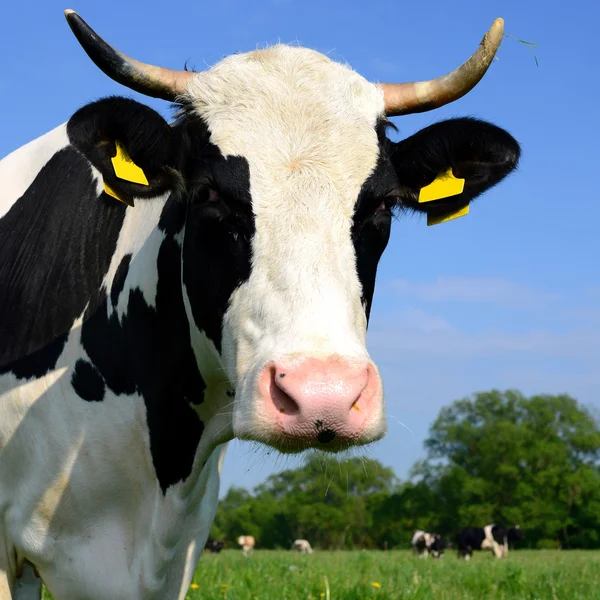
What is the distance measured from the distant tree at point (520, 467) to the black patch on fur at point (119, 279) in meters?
64.4

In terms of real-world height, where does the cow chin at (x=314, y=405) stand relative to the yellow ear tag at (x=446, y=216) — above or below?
below

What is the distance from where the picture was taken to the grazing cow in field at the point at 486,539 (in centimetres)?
3437

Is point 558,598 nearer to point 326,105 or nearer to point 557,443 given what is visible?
point 326,105

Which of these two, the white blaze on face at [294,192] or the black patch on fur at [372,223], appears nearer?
the white blaze on face at [294,192]

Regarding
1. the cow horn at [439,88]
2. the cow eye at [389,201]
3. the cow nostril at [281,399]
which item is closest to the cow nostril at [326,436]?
the cow nostril at [281,399]

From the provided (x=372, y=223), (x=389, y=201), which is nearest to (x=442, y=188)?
(x=389, y=201)

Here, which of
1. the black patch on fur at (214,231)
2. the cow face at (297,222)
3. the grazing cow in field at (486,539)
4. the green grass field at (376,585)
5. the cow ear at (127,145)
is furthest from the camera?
the grazing cow in field at (486,539)

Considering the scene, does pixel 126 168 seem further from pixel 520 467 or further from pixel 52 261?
pixel 520 467

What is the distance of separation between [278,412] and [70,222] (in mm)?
2360

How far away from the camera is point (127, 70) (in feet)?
13.3

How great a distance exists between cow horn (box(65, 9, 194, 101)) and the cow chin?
1748mm

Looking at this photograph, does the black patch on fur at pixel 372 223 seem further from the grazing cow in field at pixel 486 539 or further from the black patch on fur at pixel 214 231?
the grazing cow in field at pixel 486 539

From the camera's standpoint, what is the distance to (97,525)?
4.40 metres

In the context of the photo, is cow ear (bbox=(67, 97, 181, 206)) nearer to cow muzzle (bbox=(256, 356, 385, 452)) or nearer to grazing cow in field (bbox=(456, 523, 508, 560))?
cow muzzle (bbox=(256, 356, 385, 452))
